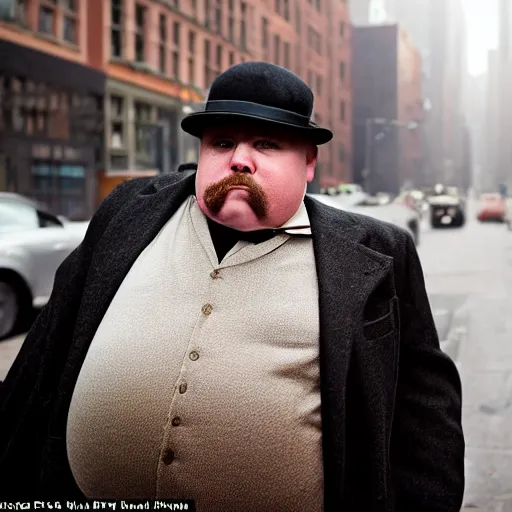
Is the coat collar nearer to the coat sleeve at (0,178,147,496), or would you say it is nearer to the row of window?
the coat sleeve at (0,178,147,496)

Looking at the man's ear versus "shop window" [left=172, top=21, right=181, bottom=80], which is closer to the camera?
the man's ear

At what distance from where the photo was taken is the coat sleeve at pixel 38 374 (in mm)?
2080

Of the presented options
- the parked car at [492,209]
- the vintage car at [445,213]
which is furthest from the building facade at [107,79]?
the parked car at [492,209]

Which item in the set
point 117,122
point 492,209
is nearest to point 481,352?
point 117,122

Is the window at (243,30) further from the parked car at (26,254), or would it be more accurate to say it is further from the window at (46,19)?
the parked car at (26,254)

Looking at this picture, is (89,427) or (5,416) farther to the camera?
(5,416)

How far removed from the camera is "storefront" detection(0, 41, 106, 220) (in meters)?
19.4

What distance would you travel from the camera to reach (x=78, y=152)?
2239 centimetres

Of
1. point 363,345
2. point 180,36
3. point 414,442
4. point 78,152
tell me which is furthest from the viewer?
point 180,36

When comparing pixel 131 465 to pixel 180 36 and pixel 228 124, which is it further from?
pixel 180 36

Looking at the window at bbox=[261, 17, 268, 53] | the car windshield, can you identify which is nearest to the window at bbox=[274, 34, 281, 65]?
the window at bbox=[261, 17, 268, 53]

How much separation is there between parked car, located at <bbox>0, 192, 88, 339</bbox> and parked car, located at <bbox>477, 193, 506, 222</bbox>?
28668 millimetres

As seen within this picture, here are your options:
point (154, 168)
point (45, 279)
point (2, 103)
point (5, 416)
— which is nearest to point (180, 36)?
point (154, 168)

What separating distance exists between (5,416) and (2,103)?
1806 cm
